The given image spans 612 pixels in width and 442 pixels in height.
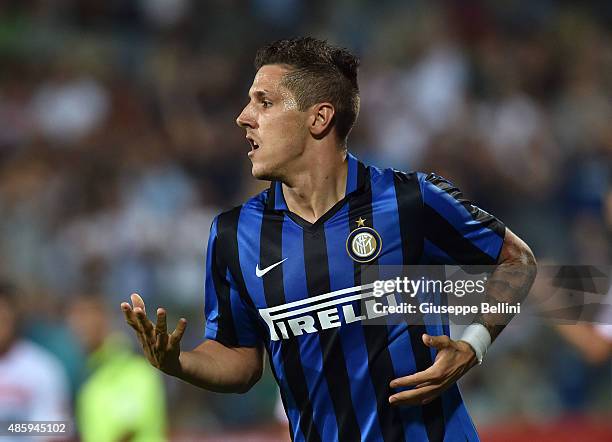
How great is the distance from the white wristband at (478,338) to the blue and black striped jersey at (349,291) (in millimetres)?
134

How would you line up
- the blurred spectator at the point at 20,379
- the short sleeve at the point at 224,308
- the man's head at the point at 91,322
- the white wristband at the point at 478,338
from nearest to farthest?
the white wristband at the point at 478,338, the short sleeve at the point at 224,308, the blurred spectator at the point at 20,379, the man's head at the point at 91,322

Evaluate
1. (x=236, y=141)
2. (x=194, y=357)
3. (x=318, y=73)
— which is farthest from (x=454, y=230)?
(x=236, y=141)

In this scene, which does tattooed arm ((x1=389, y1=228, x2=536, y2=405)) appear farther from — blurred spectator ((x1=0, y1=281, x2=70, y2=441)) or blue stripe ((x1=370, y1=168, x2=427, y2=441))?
blurred spectator ((x1=0, y1=281, x2=70, y2=441))

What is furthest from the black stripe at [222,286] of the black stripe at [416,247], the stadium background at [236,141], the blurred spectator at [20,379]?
the stadium background at [236,141]

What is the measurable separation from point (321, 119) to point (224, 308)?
73 centimetres

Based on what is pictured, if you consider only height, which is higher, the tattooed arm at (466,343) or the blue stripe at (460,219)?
the blue stripe at (460,219)

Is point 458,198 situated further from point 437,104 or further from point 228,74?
point 228,74

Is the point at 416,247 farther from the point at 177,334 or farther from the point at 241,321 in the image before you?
the point at 177,334

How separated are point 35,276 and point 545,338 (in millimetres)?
4048

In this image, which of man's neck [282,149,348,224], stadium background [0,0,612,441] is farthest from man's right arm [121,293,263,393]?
stadium background [0,0,612,441]

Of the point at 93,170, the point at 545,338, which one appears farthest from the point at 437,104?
the point at 93,170

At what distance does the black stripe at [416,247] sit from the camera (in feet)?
11.0

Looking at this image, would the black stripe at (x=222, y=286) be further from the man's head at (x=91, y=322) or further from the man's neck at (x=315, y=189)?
the man's head at (x=91, y=322)

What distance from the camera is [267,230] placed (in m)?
3.55
